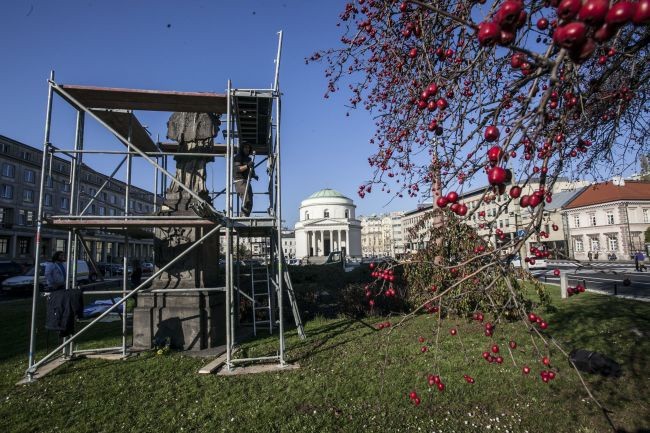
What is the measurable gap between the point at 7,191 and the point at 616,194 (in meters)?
79.9

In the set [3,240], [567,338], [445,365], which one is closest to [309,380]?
[445,365]

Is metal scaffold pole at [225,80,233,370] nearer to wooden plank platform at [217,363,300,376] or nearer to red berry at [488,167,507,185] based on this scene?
wooden plank platform at [217,363,300,376]

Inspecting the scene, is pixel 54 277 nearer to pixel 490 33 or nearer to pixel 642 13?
pixel 490 33

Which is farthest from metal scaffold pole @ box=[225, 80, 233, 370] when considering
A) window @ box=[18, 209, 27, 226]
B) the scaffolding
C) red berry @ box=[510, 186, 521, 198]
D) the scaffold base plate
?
window @ box=[18, 209, 27, 226]

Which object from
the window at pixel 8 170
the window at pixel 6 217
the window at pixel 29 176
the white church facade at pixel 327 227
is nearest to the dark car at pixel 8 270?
the window at pixel 6 217

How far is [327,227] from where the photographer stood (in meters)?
96.4

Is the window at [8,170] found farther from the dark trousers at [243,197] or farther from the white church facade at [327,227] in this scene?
the white church facade at [327,227]

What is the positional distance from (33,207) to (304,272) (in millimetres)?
52848

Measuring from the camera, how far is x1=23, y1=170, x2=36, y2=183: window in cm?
5106

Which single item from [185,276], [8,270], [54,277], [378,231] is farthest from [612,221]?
[378,231]

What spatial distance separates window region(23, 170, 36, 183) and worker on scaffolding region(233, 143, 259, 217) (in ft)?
186

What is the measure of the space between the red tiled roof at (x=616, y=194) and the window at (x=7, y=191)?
7686 centimetres

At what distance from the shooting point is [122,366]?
6.85m

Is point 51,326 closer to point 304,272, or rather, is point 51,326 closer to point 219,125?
point 219,125
